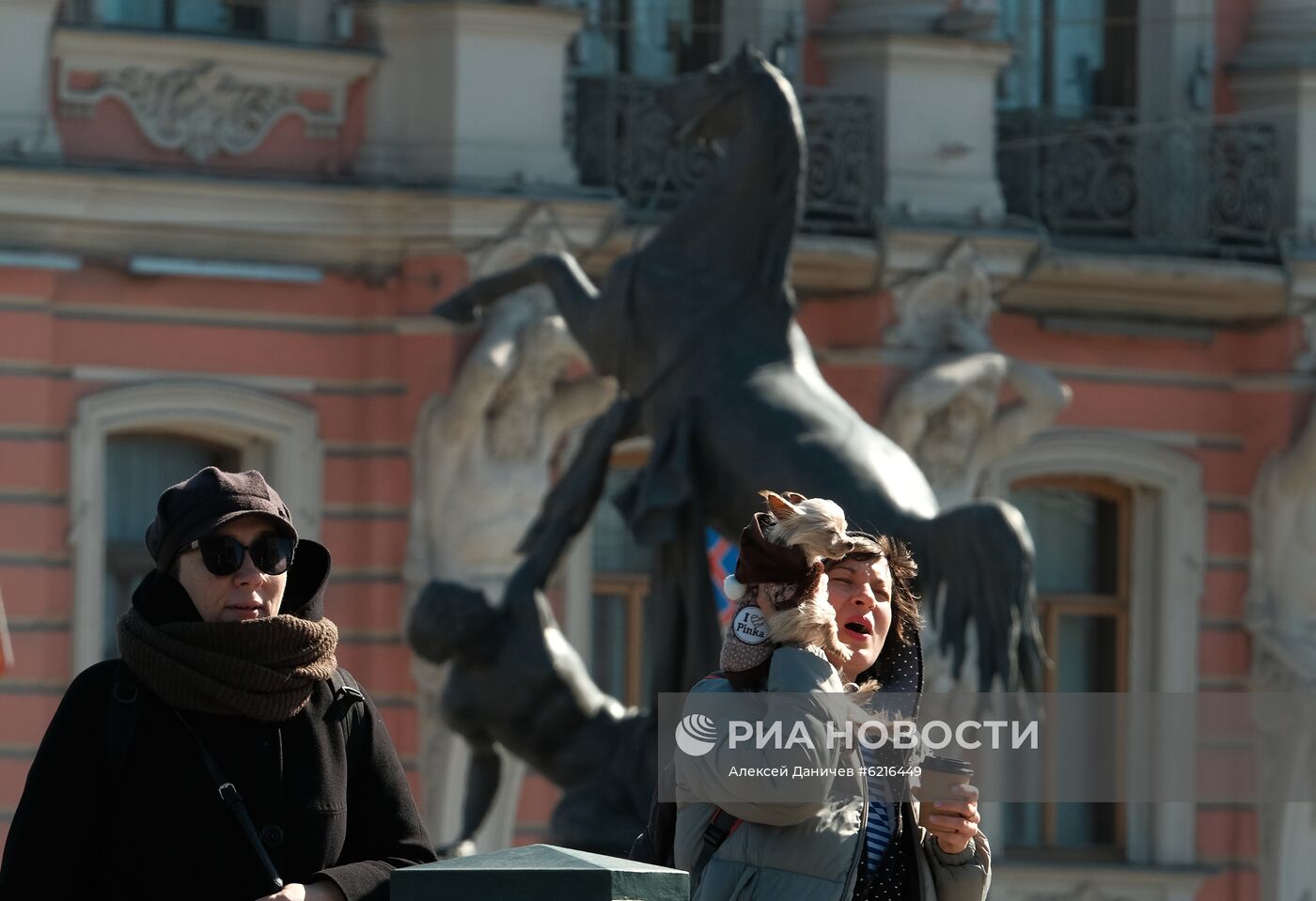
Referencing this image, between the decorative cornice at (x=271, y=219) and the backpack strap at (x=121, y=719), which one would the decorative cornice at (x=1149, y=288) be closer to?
the decorative cornice at (x=271, y=219)

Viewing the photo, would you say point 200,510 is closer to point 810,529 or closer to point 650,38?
point 810,529

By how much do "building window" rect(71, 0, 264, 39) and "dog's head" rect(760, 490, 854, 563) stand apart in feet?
39.6

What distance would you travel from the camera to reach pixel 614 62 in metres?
19.0

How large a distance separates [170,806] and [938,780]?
1.16 m

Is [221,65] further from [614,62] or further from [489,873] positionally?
[489,873]

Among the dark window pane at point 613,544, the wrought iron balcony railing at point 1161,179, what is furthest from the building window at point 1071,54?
the dark window pane at point 613,544

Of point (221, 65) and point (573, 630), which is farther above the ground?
point (221, 65)

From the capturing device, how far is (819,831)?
5637mm

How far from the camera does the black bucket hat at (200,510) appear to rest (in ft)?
18.0

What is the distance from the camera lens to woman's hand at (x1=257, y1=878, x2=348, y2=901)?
17.6 ft

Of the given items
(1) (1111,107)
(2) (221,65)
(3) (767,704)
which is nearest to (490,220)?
(2) (221,65)

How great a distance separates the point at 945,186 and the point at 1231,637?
3124 millimetres

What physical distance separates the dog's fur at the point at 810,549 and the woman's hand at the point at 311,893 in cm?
78

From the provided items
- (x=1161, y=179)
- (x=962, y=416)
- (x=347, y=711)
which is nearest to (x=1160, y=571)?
(x=1161, y=179)
